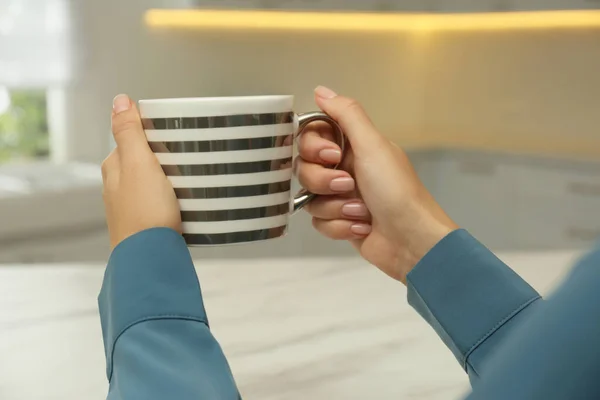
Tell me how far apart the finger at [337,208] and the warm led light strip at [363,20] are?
5.98 feet

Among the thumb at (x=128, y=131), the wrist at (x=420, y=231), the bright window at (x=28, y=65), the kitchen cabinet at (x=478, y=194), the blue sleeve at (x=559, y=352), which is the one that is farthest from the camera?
the kitchen cabinet at (x=478, y=194)

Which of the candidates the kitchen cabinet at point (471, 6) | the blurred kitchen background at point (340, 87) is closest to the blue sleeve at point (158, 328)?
the blurred kitchen background at point (340, 87)

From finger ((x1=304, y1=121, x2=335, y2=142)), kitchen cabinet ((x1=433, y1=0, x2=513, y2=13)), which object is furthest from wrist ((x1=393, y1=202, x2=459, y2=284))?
kitchen cabinet ((x1=433, y1=0, x2=513, y2=13))

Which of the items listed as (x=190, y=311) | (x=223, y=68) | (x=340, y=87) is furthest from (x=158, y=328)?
(x=340, y=87)

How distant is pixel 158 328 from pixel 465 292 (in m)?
0.23

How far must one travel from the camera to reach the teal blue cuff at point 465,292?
0.49 meters

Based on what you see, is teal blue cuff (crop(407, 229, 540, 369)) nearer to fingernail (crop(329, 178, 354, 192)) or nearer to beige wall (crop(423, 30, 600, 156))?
fingernail (crop(329, 178, 354, 192))

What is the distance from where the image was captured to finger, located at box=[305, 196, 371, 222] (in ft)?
2.35

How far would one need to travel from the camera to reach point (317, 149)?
0.66 meters

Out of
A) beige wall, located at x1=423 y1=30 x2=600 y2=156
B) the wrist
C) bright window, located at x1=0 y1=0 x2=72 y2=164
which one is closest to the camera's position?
the wrist

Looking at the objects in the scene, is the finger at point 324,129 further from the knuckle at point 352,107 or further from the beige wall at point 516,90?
the beige wall at point 516,90

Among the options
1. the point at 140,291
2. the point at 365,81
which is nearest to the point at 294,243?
the point at 365,81

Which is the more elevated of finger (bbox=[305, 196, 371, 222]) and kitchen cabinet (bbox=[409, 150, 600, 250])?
finger (bbox=[305, 196, 371, 222])

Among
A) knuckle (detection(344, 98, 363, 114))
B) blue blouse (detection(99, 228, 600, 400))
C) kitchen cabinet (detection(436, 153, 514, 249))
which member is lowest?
kitchen cabinet (detection(436, 153, 514, 249))
